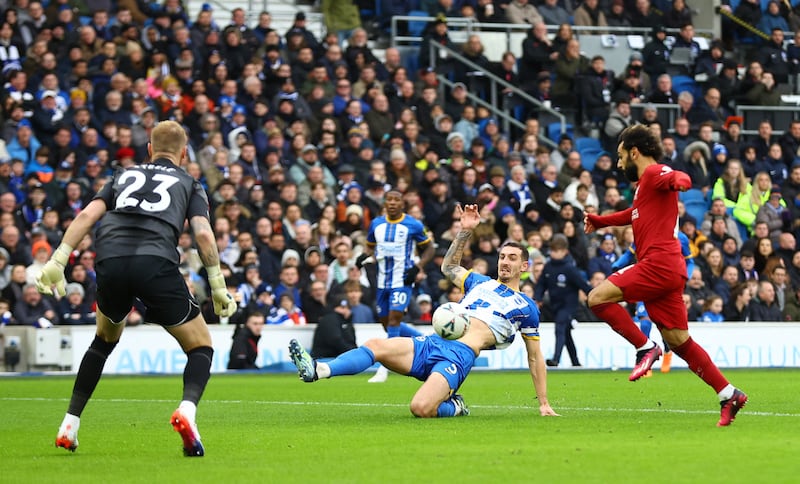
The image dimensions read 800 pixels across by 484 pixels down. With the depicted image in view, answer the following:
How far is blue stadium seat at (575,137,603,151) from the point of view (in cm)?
3089

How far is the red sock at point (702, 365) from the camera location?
1083 cm

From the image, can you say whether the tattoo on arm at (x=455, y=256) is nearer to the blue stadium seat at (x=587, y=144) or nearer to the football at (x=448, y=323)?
the football at (x=448, y=323)

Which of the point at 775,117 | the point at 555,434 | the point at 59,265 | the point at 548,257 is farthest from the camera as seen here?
the point at 775,117

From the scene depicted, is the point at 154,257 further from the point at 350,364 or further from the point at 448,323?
the point at 448,323

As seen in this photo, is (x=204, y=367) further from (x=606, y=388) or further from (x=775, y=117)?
(x=775, y=117)

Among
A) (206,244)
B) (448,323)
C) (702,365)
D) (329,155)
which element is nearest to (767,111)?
(329,155)

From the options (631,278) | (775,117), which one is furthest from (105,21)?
(631,278)

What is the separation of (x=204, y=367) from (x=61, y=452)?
123 cm

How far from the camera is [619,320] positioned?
1222 cm

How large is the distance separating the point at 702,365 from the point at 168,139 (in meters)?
4.32

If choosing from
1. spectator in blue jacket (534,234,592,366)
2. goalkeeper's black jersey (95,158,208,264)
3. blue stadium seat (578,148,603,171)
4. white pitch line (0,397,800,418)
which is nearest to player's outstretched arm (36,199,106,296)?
goalkeeper's black jersey (95,158,208,264)

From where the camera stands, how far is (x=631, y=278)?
11438 millimetres

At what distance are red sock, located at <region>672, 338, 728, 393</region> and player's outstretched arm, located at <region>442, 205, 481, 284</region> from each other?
1.97 meters

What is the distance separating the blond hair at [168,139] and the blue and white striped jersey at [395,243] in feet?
35.9
